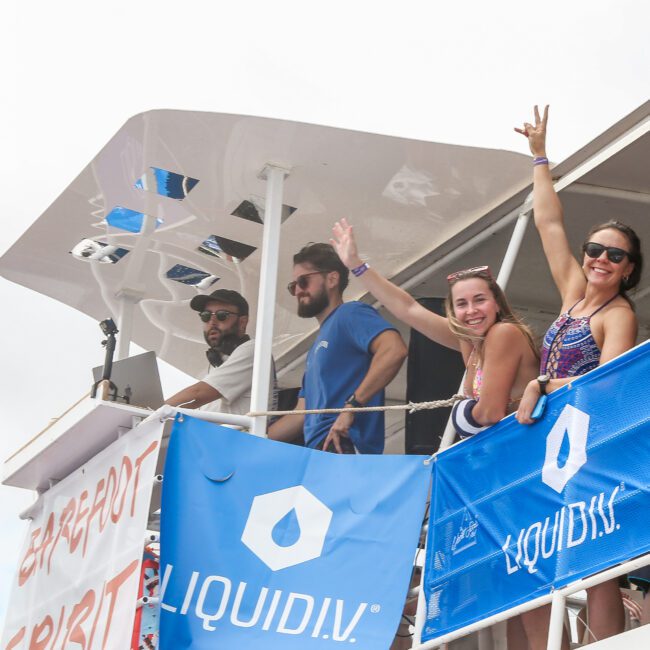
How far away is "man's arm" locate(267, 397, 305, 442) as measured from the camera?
305 inches

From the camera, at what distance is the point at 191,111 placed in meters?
7.10

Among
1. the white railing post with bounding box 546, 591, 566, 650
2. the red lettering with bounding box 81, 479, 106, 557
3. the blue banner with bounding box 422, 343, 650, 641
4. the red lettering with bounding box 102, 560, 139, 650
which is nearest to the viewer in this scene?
the white railing post with bounding box 546, 591, 566, 650

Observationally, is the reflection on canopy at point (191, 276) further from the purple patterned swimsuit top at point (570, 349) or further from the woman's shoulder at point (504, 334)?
the purple patterned swimsuit top at point (570, 349)

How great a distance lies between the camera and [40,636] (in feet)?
23.8

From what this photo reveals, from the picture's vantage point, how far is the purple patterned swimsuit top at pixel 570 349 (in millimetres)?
5492

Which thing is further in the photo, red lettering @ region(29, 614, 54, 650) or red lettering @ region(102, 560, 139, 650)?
red lettering @ region(29, 614, 54, 650)

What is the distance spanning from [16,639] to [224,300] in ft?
8.92

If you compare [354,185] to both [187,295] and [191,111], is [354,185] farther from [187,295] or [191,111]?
[187,295]

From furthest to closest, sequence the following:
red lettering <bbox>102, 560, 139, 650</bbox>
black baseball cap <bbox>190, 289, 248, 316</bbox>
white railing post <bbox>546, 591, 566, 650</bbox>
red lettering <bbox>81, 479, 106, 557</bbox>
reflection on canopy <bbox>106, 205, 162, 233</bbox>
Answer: black baseball cap <bbox>190, 289, 248, 316</bbox> < reflection on canopy <bbox>106, 205, 162, 233</bbox> < red lettering <bbox>81, 479, 106, 557</bbox> < red lettering <bbox>102, 560, 139, 650</bbox> < white railing post <bbox>546, 591, 566, 650</bbox>

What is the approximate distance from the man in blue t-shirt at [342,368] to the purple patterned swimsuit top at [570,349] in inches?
64.4

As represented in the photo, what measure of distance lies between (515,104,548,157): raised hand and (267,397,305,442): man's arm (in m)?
2.24

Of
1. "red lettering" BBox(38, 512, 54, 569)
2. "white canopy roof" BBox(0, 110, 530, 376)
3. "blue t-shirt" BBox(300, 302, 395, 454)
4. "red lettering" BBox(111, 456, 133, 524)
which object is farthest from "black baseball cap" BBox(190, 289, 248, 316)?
"red lettering" BBox(111, 456, 133, 524)

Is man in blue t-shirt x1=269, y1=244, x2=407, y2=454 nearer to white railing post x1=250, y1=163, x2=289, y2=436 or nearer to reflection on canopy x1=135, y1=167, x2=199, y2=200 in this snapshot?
white railing post x1=250, y1=163, x2=289, y2=436


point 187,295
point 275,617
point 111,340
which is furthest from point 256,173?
point 275,617
